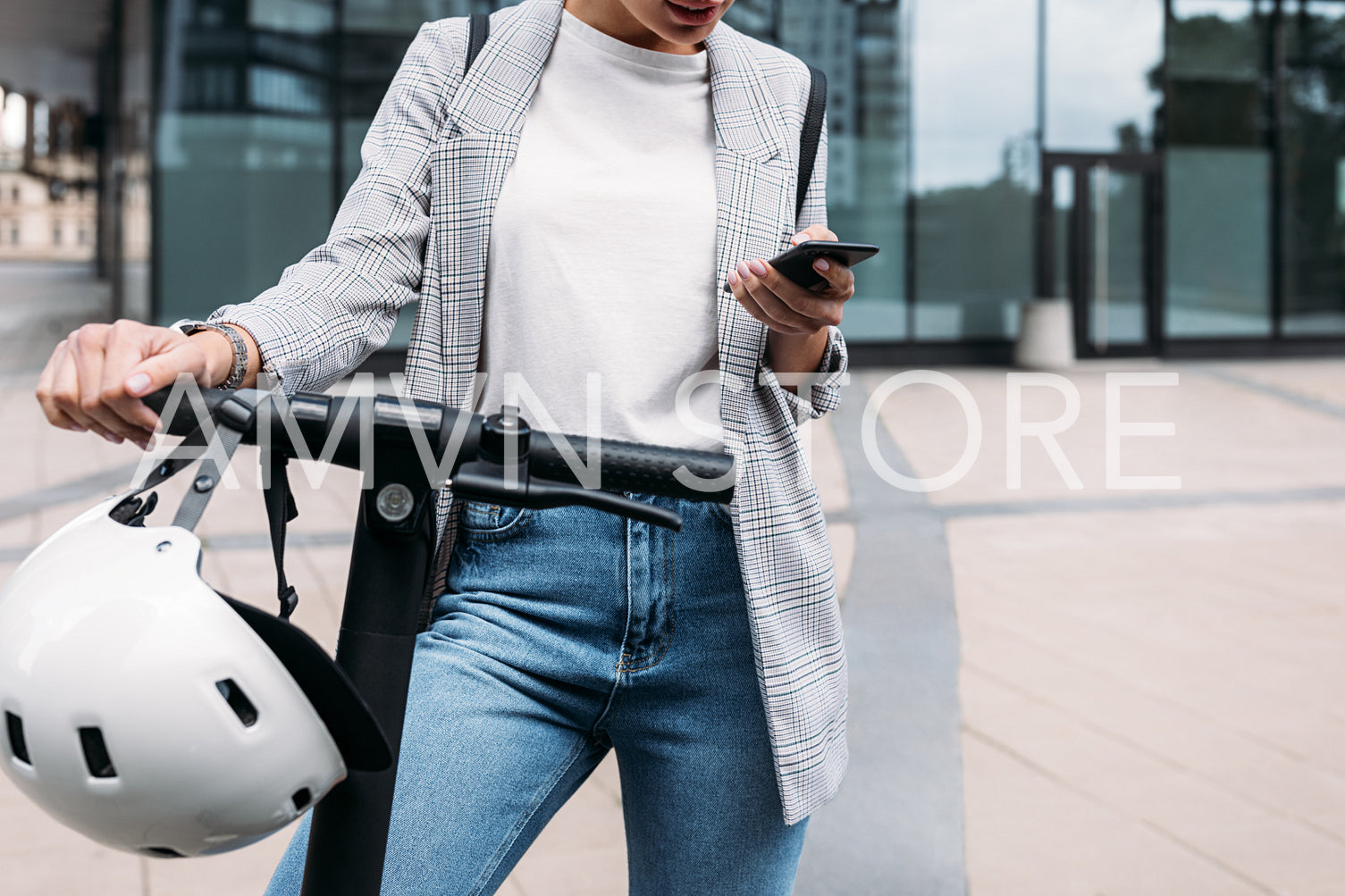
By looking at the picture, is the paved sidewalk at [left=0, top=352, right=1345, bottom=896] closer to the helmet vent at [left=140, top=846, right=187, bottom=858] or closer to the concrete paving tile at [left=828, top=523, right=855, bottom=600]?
the concrete paving tile at [left=828, top=523, right=855, bottom=600]

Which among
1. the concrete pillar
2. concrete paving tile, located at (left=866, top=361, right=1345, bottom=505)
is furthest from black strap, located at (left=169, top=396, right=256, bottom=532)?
the concrete pillar

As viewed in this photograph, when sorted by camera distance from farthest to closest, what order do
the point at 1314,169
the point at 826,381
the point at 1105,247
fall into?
the point at 1314,169
the point at 1105,247
the point at 826,381

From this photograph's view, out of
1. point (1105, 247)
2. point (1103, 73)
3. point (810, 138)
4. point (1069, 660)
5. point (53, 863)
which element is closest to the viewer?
point (810, 138)

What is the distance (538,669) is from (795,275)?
1.62 feet

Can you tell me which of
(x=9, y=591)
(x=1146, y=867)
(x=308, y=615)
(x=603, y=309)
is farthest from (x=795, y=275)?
(x=308, y=615)

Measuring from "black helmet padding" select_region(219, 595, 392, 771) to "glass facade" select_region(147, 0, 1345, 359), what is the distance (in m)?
12.5

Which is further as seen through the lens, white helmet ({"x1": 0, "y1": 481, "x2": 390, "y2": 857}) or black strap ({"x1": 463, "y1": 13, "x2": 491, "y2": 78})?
black strap ({"x1": 463, "y1": 13, "x2": 491, "y2": 78})

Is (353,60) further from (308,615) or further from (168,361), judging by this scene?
(168,361)

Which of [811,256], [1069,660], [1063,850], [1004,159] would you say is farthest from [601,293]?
[1004,159]

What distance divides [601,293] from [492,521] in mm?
272

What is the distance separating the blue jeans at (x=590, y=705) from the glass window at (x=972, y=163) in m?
13.8

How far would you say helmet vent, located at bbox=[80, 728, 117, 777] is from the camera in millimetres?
853

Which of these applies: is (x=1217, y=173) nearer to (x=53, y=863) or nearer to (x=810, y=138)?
(x=53, y=863)

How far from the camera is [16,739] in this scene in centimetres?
88
